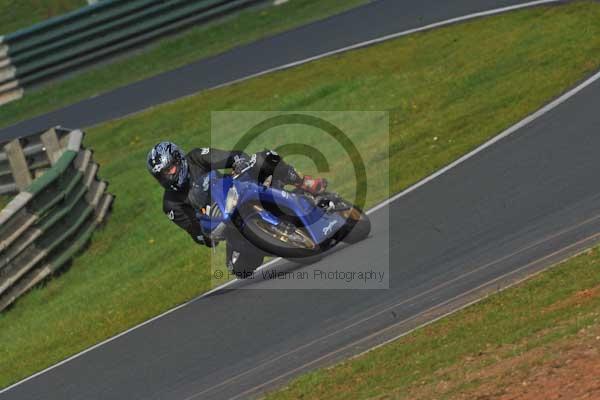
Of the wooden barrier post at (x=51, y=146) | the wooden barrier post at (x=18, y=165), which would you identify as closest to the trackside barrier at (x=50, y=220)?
the wooden barrier post at (x=51, y=146)

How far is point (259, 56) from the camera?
20.4 meters

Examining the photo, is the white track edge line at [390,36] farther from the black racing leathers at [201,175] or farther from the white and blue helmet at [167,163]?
the white and blue helmet at [167,163]

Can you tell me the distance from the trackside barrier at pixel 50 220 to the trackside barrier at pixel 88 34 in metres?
6.12

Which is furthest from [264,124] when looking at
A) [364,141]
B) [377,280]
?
[377,280]

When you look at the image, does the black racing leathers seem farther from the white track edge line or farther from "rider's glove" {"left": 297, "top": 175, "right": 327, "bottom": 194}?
the white track edge line

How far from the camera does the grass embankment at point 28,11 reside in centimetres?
2505

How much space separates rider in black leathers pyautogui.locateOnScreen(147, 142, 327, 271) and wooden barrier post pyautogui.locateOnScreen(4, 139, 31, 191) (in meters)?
5.82

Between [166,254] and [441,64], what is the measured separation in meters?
5.10

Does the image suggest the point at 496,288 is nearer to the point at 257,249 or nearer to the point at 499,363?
the point at 499,363

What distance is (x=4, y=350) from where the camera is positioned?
12.9 metres

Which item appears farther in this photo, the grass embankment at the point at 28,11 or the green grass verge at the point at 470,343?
the grass embankment at the point at 28,11

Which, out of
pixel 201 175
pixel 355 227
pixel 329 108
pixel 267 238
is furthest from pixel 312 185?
pixel 329 108

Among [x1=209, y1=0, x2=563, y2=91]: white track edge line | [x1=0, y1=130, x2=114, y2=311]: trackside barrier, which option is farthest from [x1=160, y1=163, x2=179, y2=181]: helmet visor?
[x1=209, y1=0, x2=563, y2=91]: white track edge line

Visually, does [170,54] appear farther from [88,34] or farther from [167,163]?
[167,163]
